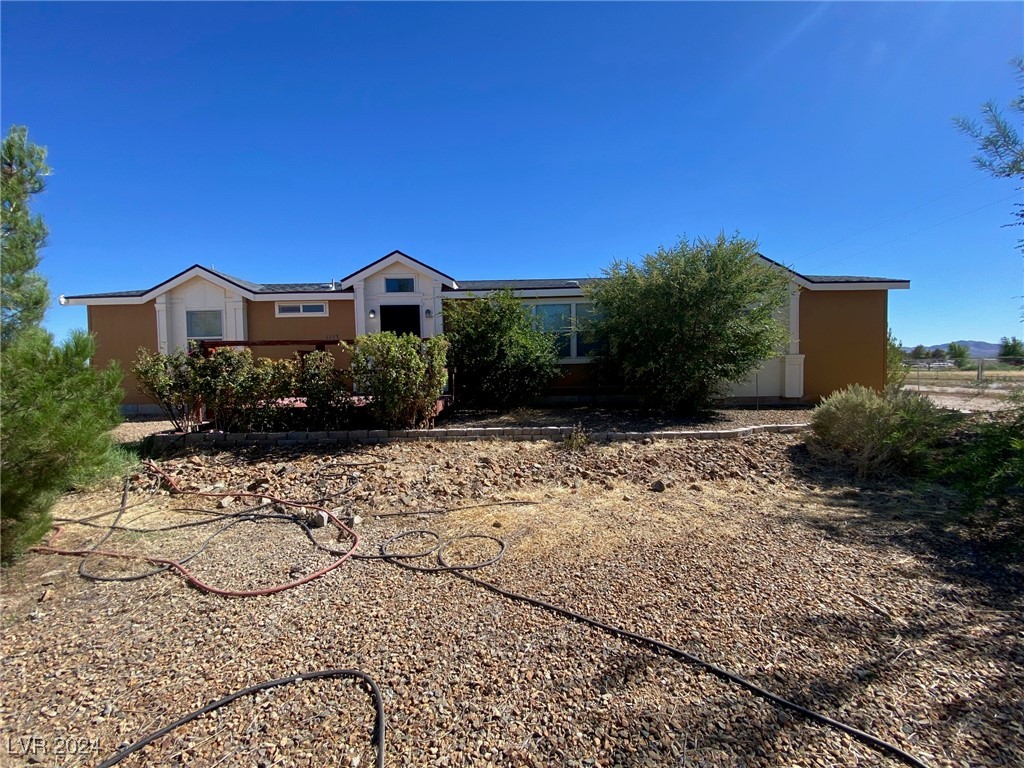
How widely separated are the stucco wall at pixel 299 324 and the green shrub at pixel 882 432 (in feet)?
32.3

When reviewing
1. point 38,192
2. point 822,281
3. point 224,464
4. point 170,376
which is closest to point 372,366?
point 224,464

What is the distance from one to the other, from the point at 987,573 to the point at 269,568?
520 centimetres

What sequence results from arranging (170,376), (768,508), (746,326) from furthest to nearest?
(746,326), (170,376), (768,508)

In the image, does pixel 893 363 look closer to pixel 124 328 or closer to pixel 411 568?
pixel 411 568

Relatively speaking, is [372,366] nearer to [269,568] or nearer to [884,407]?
[269,568]

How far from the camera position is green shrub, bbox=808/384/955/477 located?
5.84m

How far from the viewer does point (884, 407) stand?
605 cm

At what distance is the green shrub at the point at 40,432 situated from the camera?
2.83 meters

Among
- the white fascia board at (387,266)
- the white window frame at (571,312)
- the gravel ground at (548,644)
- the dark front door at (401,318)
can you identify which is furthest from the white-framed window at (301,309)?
the gravel ground at (548,644)

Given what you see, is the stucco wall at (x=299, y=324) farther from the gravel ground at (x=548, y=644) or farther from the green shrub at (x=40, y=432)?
the green shrub at (x=40, y=432)

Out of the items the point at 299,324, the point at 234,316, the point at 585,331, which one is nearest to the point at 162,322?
the point at 234,316

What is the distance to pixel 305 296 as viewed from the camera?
11289mm

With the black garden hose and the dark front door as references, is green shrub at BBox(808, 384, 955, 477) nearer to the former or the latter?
the black garden hose

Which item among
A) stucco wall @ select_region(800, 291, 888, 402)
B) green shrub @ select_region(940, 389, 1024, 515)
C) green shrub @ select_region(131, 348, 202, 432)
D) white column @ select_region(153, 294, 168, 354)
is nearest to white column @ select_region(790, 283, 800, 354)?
stucco wall @ select_region(800, 291, 888, 402)
